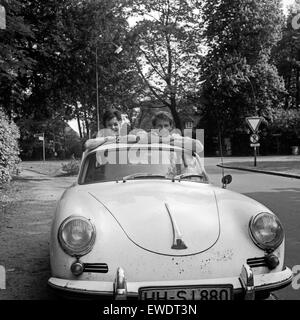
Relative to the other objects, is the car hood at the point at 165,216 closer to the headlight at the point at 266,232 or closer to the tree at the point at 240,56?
the headlight at the point at 266,232

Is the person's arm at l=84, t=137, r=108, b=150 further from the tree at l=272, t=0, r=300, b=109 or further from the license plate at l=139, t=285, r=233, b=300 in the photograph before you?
the tree at l=272, t=0, r=300, b=109

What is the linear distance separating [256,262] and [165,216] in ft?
2.57

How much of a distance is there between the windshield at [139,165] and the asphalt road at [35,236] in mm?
1255

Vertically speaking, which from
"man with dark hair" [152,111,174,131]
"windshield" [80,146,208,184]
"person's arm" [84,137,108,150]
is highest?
"man with dark hair" [152,111,174,131]

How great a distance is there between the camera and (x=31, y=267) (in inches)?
223

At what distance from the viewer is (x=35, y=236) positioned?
24.4 ft

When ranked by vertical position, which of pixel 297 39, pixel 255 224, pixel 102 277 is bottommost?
pixel 102 277

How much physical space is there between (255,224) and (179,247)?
0.68 m

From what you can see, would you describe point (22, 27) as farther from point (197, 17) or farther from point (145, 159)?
point (197, 17)

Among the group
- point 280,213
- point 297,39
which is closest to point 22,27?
point 280,213

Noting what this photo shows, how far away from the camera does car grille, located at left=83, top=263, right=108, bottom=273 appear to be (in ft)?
11.6

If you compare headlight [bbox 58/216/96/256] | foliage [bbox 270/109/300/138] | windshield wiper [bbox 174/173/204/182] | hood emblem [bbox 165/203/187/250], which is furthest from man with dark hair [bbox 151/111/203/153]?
foliage [bbox 270/109/300/138]

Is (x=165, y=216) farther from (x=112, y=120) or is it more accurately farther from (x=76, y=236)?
(x=112, y=120)

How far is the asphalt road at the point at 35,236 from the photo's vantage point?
4.86 meters
